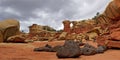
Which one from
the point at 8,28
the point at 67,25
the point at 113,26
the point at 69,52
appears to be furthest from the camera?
the point at 67,25

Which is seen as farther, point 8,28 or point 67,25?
point 67,25

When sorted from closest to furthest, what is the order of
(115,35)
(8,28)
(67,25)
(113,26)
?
(115,35)
(113,26)
(8,28)
(67,25)

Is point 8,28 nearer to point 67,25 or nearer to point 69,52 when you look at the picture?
point 69,52

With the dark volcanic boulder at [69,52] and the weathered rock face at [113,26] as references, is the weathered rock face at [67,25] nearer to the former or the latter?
the weathered rock face at [113,26]

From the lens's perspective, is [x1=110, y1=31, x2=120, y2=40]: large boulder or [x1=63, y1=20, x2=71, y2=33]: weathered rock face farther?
[x1=63, y1=20, x2=71, y2=33]: weathered rock face

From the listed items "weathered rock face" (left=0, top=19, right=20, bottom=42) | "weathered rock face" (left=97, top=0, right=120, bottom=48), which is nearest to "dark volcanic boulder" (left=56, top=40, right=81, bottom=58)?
"weathered rock face" (left=97, top=0, right=120, bottom=48)

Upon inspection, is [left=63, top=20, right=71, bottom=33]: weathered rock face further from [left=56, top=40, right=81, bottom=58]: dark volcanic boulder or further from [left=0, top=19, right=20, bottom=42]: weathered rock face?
[left=56, top=40, right=81, bottom=58]: dark volcanic boulder

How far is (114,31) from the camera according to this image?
44.1 ft

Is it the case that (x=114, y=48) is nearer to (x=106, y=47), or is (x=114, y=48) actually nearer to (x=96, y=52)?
(x=106, y=47)

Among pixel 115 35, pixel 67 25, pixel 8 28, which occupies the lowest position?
pixel 115 35

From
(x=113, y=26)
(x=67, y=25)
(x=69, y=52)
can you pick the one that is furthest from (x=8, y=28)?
(x=67, y=25)

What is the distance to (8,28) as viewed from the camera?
71.8 ft

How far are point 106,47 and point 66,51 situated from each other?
339cm

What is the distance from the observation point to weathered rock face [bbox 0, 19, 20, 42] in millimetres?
21547
